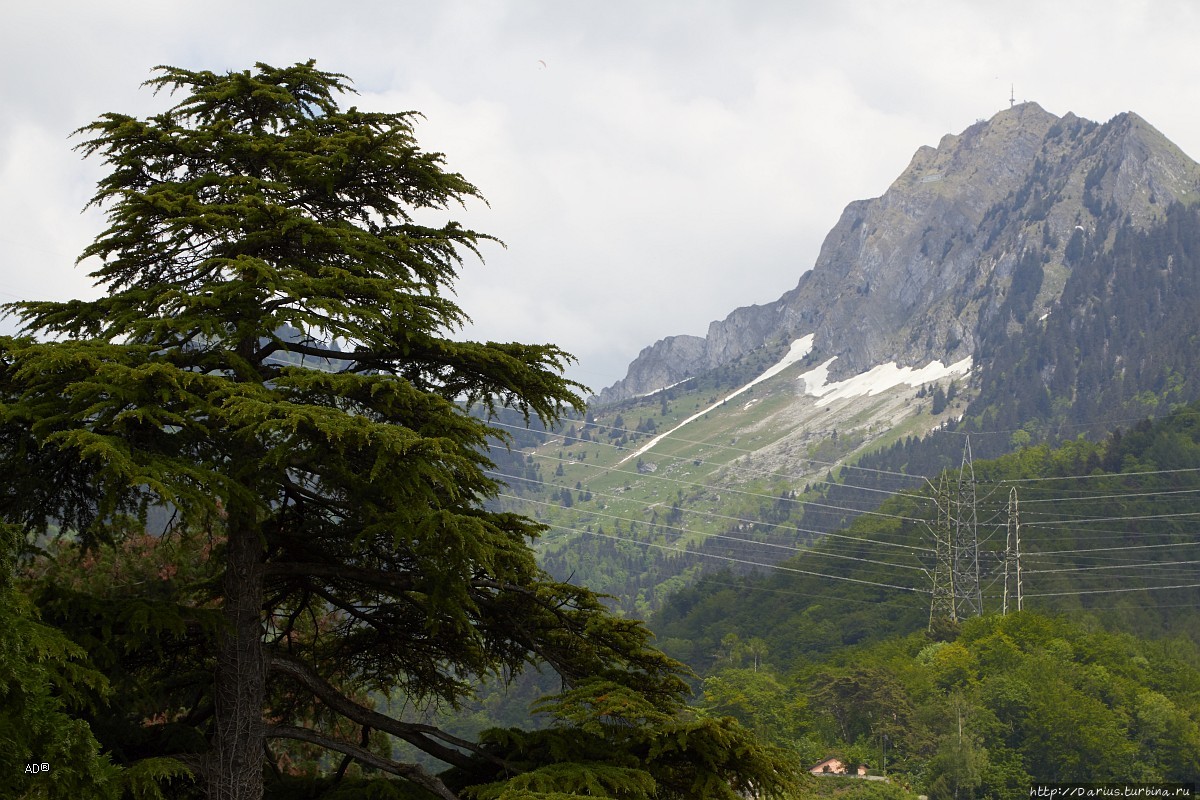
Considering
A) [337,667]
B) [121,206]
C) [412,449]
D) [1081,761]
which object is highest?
[121,206]

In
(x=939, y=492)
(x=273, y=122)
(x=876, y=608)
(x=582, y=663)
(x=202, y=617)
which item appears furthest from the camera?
(x=876, y=608)

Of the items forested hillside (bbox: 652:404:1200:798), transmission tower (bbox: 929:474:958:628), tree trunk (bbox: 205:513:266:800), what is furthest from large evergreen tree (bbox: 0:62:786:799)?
transmission tower (bbox: 929:474:958:628)

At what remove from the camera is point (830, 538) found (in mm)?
170750

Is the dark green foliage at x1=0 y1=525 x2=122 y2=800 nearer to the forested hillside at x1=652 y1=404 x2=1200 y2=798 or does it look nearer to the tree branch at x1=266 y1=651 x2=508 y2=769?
the tree branch at x1=266 y1=651 x2=508 y2=769

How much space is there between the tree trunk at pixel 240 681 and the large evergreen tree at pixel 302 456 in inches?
0.9

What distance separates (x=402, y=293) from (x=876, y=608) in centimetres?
13045

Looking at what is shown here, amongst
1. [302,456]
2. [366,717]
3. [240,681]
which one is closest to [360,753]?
[366,717]

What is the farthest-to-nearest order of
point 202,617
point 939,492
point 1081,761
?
point 939,492 < point 1081,761 < point 202,617

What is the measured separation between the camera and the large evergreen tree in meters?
9.86

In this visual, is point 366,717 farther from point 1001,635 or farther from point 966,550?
point 966,550

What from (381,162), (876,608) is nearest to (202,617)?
(381,162)

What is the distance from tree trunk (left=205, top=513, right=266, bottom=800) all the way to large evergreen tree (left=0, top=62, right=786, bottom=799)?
23 millimetres

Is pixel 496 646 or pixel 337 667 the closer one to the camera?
pixel 496 646

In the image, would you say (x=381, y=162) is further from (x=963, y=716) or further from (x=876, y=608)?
(x=876, y=608)
